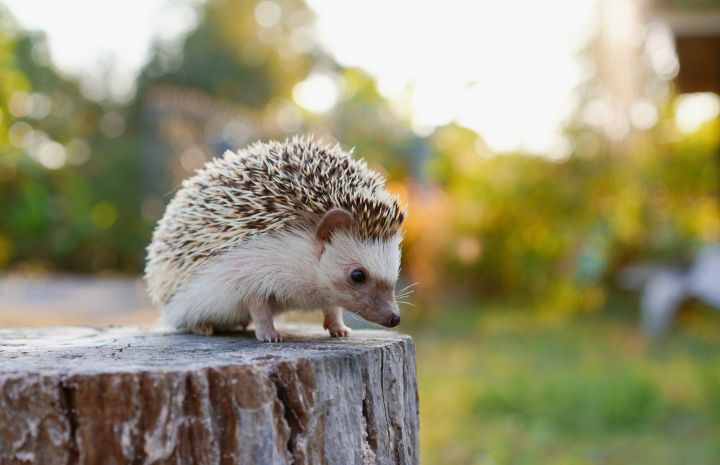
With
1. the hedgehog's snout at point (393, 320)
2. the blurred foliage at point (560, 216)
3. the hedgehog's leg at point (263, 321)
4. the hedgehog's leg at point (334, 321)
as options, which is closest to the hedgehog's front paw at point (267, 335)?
the hedgehog's leg at point (263, 321)

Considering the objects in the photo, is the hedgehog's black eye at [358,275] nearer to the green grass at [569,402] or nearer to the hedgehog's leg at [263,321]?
the hedgehog's leg at [263,321]

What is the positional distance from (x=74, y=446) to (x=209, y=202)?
1.18m

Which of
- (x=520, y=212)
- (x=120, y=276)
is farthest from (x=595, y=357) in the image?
(x=120, y=276)

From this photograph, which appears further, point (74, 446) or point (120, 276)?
point (120, 276)

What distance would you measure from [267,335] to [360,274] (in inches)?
15.6

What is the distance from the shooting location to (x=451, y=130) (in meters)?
11.1

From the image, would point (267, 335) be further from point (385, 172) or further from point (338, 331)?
point (385, 172)

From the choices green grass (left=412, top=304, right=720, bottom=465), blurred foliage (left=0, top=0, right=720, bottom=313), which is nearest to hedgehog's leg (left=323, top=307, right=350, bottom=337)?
green grass (left=412, top=304, right=720, bottom=465)

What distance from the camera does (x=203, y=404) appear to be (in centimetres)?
193

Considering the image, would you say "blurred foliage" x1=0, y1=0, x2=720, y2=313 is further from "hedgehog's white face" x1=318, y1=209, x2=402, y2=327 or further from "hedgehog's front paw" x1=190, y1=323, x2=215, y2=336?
"hedgehog's white face" x1=318, y1=209, x2=402, y2=327

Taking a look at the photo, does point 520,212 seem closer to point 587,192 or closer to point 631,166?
point 587,192

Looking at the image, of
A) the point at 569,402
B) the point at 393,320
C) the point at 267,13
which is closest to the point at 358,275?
the point at 393,320

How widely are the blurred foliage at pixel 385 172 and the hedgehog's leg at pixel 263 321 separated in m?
3.36

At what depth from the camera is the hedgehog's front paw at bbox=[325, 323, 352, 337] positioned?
278 cm
